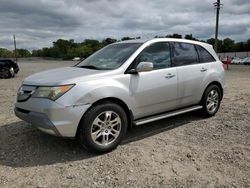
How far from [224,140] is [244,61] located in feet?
166

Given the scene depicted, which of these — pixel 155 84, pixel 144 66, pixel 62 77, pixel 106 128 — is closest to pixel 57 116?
pixel 62 77

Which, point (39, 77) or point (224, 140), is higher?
point (39, 77)

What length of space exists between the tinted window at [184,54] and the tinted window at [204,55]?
143mm

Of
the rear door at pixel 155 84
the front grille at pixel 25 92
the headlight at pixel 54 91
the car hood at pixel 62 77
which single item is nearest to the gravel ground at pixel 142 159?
the rear door at pixel 155 84

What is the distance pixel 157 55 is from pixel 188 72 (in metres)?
0.77

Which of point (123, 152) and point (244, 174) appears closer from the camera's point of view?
point (244, 174)

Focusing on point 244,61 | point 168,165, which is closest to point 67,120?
point 168,165

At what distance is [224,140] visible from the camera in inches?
205

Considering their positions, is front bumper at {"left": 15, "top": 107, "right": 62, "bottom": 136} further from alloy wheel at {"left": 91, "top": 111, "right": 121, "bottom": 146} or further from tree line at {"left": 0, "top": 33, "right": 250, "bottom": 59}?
tree line at {"left": 0, "top": 33, "right": 250, "bottom": 59}

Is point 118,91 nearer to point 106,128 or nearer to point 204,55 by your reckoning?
point 106,128

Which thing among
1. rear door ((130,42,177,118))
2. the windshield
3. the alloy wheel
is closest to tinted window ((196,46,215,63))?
rear door ((130,42,177,118))

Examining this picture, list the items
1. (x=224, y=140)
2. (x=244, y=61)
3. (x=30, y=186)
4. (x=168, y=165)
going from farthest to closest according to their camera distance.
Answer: (x=244, y=61) → (x=224, y=140) → (x=168, y=165) → (x=30, y=186)

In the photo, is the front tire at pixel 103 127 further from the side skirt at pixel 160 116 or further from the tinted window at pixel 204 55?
the tinted window at pixel 204 55

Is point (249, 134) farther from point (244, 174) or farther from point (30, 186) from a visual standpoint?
point (30, 186)
